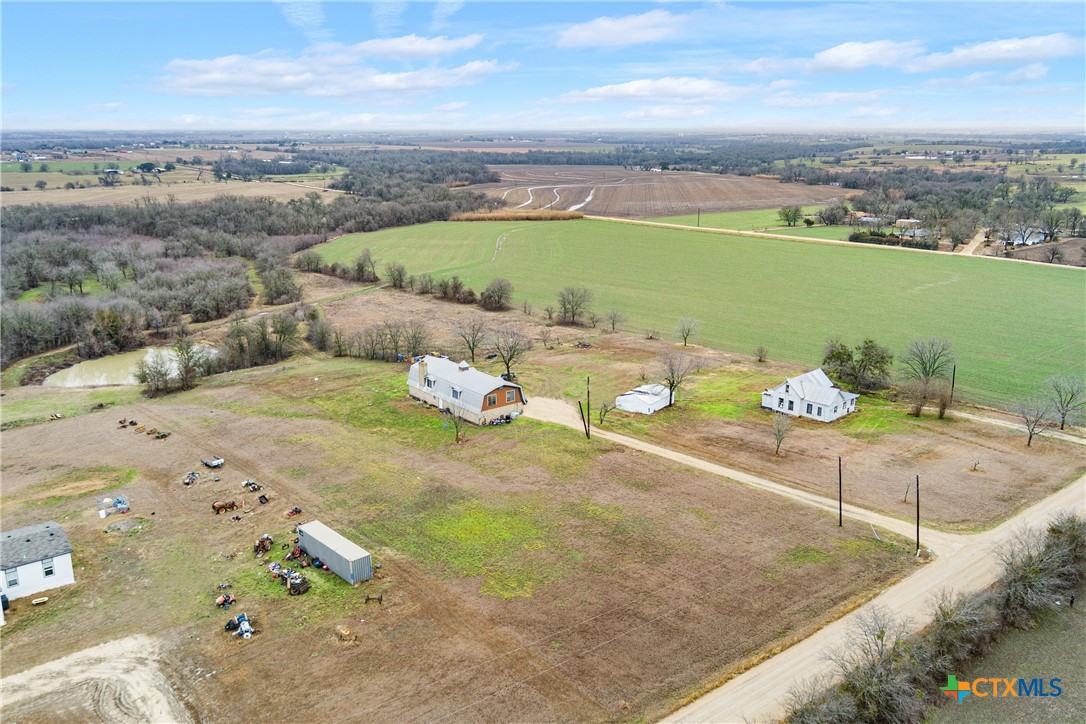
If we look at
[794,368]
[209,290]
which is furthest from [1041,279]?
[209,290]

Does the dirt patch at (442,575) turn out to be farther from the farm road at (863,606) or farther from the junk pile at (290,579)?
the farm road at (863,606)

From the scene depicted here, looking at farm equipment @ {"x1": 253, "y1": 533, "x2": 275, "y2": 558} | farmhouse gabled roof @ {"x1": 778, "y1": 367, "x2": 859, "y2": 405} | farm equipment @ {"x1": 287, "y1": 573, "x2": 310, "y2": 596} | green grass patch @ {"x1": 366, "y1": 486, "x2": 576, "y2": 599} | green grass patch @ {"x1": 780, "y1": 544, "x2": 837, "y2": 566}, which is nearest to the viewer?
farm equipment @ {"x1": 287, "y1": 573, "x2": 310, "y2": 596}

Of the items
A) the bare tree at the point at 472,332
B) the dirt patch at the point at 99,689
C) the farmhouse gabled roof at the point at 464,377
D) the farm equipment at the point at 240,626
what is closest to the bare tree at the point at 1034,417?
the farmhouse gabled roof at the point at 464,377

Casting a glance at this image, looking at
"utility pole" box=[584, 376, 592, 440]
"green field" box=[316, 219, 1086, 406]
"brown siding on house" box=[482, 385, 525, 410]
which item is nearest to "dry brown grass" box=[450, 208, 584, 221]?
"green field" box=[316, 219, 1086, 406]

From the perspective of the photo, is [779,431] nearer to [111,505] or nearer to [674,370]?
[674,370]

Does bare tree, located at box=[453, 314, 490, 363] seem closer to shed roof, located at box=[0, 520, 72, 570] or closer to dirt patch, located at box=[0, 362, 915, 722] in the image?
dirt patch, located at box=[0, 362, 915, 722]

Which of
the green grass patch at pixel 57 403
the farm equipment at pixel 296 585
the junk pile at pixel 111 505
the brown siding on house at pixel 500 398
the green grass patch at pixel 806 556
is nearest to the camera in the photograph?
the farm equipment at pixel 296 585

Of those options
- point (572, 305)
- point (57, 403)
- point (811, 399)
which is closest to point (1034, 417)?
point (811, 399)
